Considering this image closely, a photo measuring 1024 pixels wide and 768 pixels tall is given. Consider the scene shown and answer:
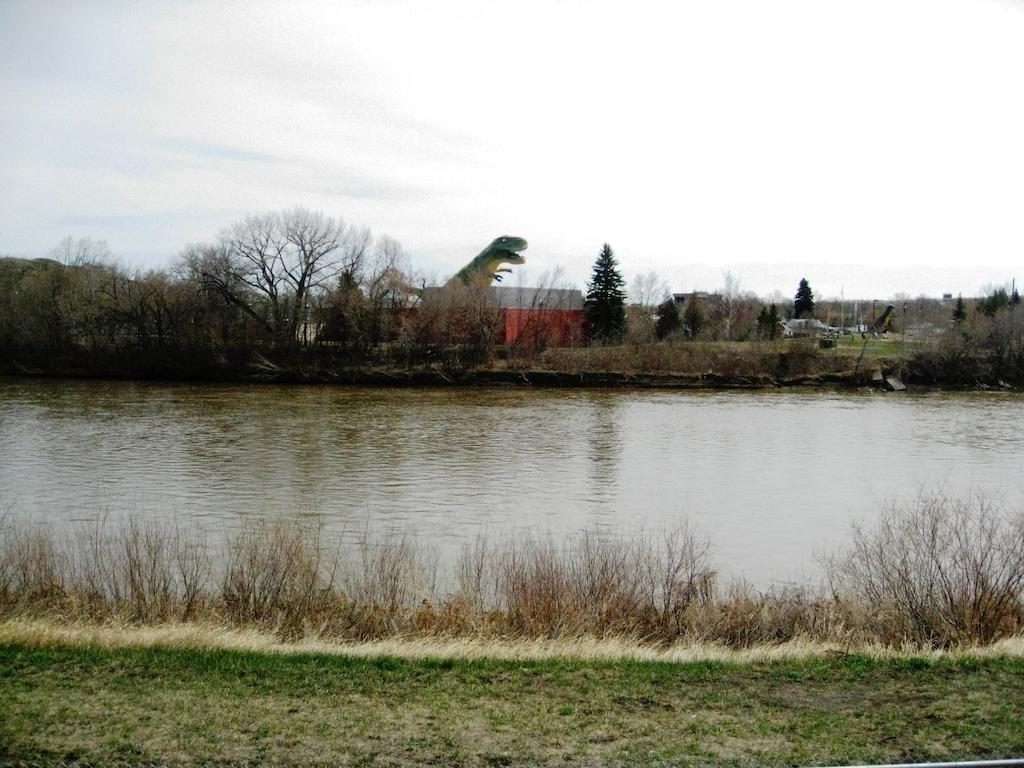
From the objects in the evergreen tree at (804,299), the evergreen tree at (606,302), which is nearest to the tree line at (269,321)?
the evergreen tree at (606,302)

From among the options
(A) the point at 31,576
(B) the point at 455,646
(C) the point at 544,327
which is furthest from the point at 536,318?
(B) the point at 455,646

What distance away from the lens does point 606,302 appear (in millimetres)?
74000

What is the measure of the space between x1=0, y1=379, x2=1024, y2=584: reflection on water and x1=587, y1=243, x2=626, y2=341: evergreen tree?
25516 millimetres

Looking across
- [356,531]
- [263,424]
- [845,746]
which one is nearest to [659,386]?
[263,424]

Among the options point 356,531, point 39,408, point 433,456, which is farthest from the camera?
point 39,408

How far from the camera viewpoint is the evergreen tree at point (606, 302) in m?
73.1

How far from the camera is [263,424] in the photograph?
36.6 m

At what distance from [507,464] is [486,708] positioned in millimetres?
18869

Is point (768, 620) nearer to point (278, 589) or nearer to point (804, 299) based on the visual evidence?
point (278, 589)

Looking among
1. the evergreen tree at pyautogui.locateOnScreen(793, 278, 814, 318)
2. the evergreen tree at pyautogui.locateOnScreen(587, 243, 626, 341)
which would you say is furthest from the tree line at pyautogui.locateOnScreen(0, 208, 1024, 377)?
the evergreen tree at pyautogui.locateOnScreen(793, 278, 814, 318)

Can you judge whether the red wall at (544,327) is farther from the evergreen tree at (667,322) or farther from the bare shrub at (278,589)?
the bare shrub at (278,589)

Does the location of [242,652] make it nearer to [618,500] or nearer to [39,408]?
[618,500]

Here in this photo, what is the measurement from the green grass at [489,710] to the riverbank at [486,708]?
21 mm

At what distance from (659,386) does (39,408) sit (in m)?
39.8
